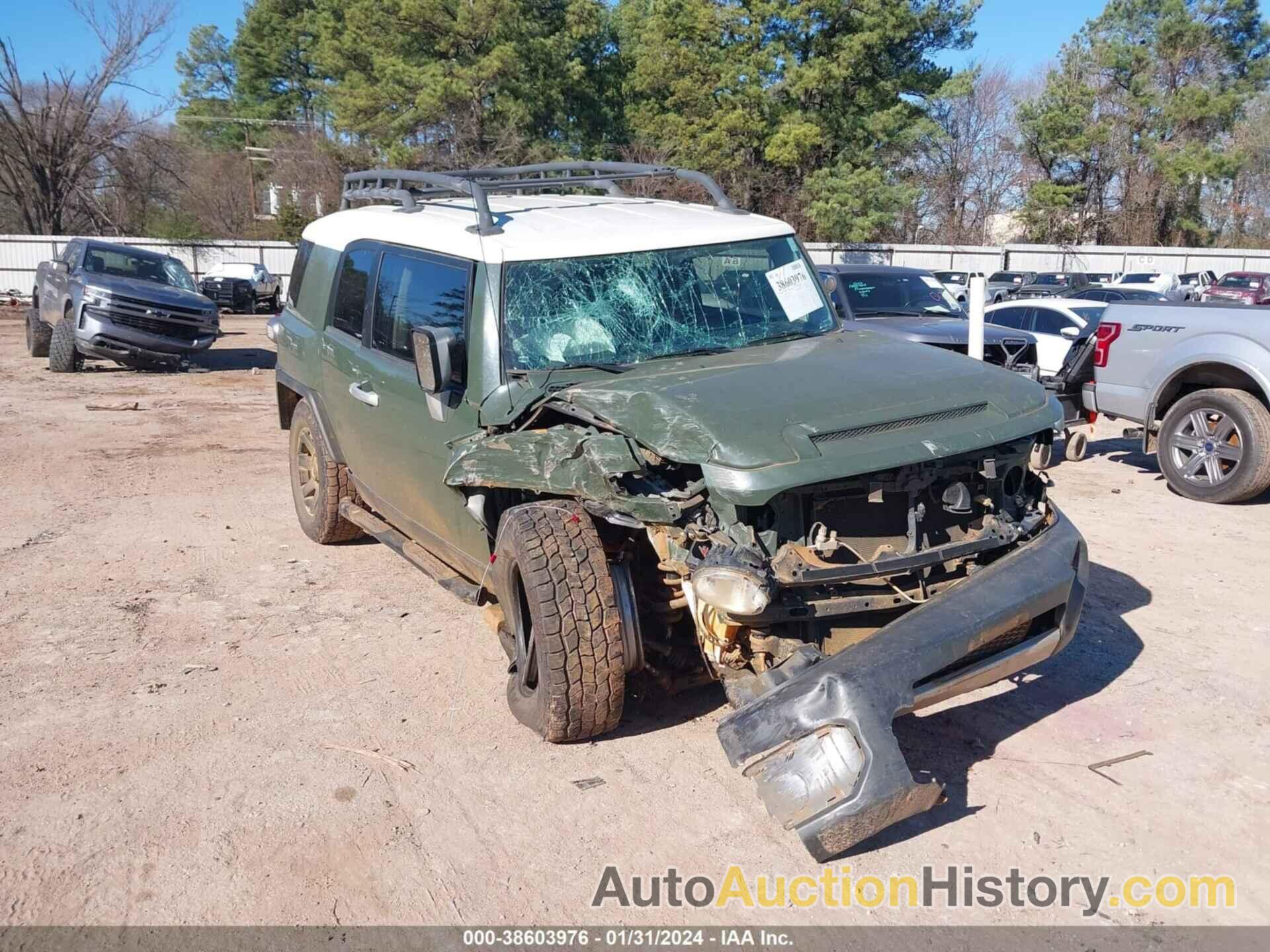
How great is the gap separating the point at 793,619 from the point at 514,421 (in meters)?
1.55

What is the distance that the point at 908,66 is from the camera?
3900cm

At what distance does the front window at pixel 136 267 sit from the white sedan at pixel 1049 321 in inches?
477

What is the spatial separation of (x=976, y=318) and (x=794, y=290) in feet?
7.77

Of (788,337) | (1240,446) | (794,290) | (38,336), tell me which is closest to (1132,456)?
(1240,446)

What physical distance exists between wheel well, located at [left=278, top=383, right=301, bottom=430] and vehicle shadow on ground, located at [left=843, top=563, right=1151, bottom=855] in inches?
186

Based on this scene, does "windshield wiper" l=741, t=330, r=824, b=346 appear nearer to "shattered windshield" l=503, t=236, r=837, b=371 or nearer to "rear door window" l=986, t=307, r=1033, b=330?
"shattered windshield" l=503, t=236, r=837, b=371

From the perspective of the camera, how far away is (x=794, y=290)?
219 inches

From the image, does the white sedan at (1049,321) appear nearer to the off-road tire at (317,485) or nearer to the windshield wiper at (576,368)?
the off-road tire at (317,485)

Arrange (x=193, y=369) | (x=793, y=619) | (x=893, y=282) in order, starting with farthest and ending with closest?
(x=193, y=369)
(x=893, y=282)
(x=793, y=619)

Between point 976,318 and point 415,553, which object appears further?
point 976,318

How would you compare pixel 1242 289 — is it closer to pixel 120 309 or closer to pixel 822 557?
pixel 120 309

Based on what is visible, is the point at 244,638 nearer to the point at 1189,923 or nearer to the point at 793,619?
the point at 793,619

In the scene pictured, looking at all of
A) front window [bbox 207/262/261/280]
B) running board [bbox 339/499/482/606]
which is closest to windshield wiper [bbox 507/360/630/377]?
running board [bbox 339/499/482/606]

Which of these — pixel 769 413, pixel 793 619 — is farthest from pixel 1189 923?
pixel 769 413
